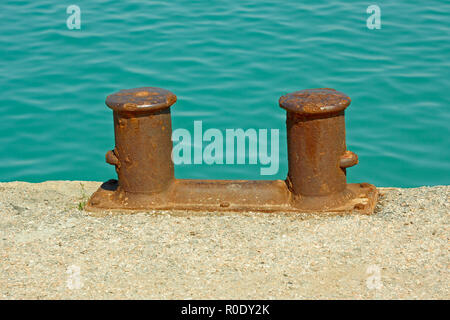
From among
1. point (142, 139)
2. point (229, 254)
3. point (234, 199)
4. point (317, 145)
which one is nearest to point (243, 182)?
point (234, 199)

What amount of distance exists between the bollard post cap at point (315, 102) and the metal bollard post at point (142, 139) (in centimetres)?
84

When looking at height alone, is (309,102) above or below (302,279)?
above

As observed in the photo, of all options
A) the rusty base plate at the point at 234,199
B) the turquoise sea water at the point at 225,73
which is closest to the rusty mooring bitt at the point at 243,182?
the rusty base plate at the point at 234,199

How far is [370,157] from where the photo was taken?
313 inches

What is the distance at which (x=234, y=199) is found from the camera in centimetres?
532

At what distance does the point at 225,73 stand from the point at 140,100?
442 cm

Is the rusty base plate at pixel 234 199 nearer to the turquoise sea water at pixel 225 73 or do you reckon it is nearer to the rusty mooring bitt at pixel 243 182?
the rusty mooring bitt at pixel 243 182

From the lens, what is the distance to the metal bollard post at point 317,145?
4938 millimetres

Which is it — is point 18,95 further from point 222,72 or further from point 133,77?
point 222,72

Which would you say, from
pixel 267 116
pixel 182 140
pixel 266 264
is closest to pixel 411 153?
pixel 267 116

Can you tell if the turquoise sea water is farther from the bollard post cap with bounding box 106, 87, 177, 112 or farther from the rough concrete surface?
the bollard post cap with bounding box 106, 87, 177, 112

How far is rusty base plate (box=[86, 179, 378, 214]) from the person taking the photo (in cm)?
521

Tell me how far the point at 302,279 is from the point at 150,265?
36.5 inches

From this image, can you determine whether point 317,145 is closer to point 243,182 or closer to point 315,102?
point 315,102
